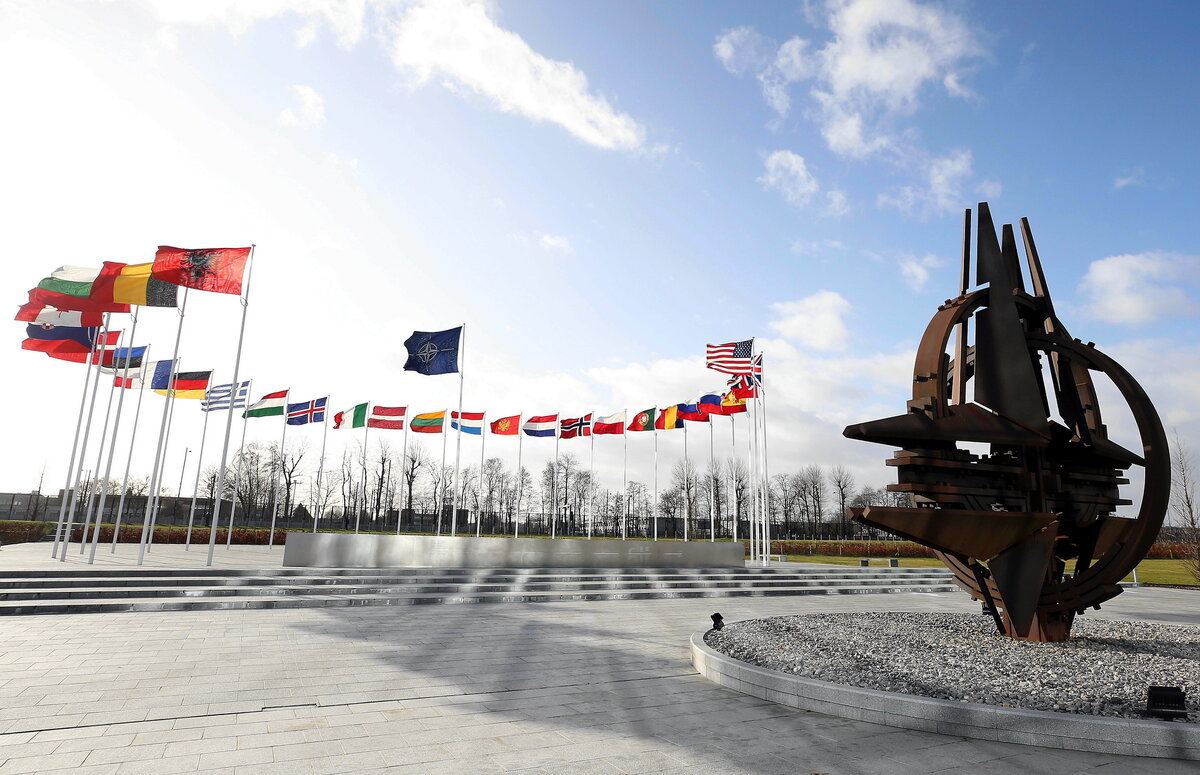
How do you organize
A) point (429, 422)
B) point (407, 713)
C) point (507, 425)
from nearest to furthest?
point (407, 713) < point (429, 422) < point (507, 425)

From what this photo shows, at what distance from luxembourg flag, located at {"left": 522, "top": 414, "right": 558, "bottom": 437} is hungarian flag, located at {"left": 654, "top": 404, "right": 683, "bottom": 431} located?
539 cm

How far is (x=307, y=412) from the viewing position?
30969mm

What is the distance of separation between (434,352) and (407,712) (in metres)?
20.3

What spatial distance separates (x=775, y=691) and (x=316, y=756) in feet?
16.0

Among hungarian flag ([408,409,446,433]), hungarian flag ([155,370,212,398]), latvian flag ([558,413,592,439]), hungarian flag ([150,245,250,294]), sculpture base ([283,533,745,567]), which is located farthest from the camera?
latvian flag ([558,413,592,439])

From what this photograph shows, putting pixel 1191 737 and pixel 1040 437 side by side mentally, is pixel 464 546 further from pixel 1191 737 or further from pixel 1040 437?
pixel 1191 737

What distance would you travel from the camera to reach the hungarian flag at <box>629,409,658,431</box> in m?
30.3

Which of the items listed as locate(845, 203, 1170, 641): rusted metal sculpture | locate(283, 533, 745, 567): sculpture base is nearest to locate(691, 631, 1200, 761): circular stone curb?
locate(845, 203, 1170, 641): rusted metal sculpture

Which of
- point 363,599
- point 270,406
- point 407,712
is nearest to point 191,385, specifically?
point 270,406

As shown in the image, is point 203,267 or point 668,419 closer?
point 203,267

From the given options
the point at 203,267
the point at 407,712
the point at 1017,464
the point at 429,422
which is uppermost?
the point at 203,267

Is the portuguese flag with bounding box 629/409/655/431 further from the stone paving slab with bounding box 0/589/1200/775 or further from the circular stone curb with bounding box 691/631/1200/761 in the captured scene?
the circular stone curb with bounding box 691/631/1200/761

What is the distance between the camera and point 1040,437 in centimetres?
938

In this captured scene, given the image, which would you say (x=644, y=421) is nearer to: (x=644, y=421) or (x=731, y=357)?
(x=644, y=421)
